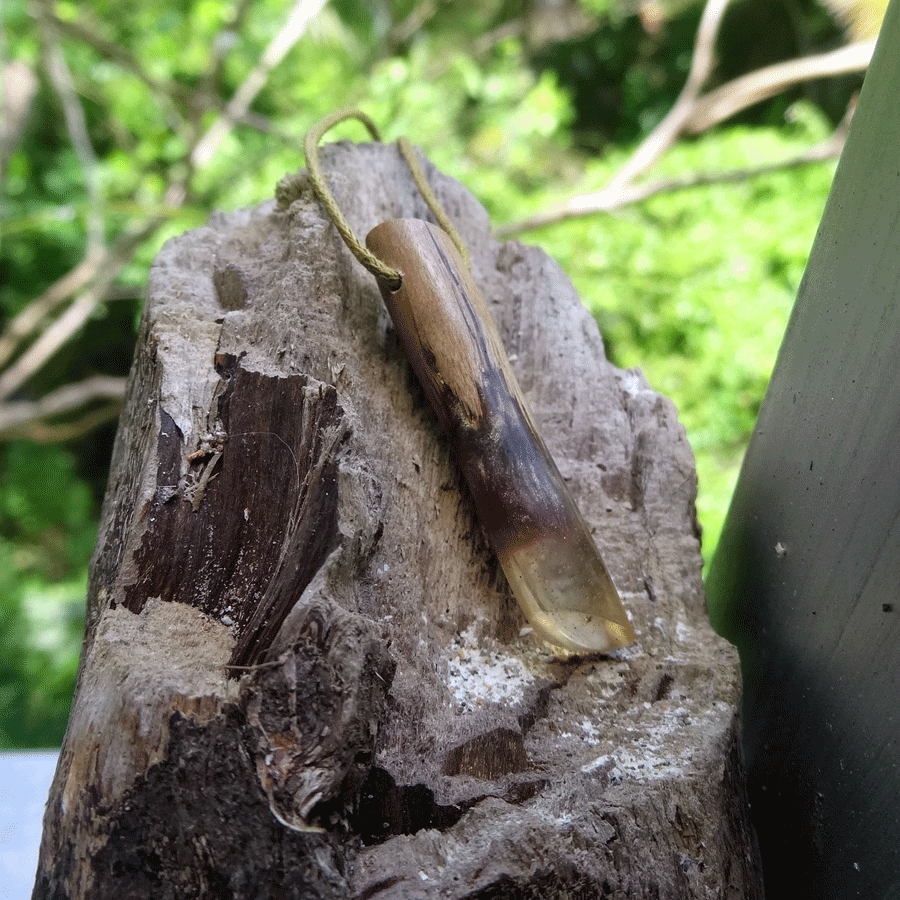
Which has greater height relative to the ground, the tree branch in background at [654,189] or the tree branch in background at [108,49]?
→ the tree branch in background at [108,49]

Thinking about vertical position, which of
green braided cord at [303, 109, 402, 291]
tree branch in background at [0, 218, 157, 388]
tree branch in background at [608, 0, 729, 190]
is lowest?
green braided cord at [303, 109, 402, 291]

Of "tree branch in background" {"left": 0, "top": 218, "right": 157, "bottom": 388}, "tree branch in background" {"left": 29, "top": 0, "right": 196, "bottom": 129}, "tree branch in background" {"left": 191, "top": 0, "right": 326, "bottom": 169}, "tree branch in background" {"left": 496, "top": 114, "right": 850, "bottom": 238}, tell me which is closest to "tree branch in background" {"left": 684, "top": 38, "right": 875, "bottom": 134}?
"tree branch in background" {"left": 496, "top": 114, "right": 850, "bottom": 238}

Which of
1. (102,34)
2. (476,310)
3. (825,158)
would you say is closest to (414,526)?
(476,310)

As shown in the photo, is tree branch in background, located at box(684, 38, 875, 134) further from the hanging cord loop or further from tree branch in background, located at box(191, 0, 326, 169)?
the hanging cord loop

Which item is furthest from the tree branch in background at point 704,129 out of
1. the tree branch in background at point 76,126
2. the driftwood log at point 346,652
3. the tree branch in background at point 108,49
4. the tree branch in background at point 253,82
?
the driftwood log at point 346,652

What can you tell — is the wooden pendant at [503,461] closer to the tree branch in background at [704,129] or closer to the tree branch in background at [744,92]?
the tree branch in background at [704,129]

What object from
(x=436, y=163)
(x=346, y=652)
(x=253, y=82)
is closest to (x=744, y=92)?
(x=436, y=163)
